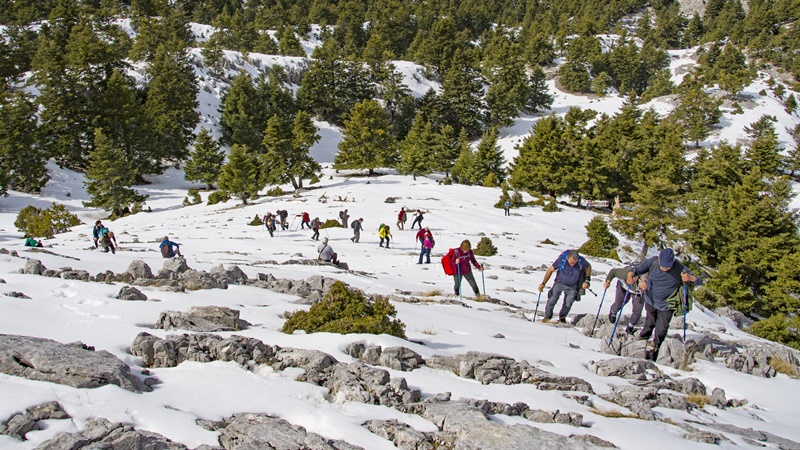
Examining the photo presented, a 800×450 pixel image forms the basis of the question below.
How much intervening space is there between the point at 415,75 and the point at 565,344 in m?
94.6

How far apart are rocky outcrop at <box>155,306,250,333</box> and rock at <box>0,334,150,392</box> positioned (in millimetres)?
2024

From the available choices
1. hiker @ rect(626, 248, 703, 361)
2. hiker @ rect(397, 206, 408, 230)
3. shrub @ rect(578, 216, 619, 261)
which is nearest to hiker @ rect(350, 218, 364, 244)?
hiker @ rect(397, 206, 408, 230)

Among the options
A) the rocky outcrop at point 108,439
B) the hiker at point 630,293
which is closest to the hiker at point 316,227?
the hiker at point 630,293

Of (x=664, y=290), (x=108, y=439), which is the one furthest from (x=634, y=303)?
(x=108, y=439)

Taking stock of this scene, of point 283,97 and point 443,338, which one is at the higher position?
point 283,97

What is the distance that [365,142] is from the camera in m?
58.2

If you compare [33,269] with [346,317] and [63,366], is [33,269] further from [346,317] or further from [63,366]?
[346,317]

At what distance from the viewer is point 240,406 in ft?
16.3

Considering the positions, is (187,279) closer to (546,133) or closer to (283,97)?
(546,133)

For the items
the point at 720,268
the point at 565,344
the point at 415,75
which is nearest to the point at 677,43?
the point at 415,75

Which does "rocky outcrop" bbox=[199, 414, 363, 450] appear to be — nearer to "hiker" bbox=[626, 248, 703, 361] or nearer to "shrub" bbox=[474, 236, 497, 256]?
"hiker" bbox=[626, 248, 703, 361]

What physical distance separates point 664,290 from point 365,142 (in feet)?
169

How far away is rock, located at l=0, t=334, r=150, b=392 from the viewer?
4805 millimetres

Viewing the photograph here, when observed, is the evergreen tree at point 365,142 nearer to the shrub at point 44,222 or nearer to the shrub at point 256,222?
the shrub at point 256,222
